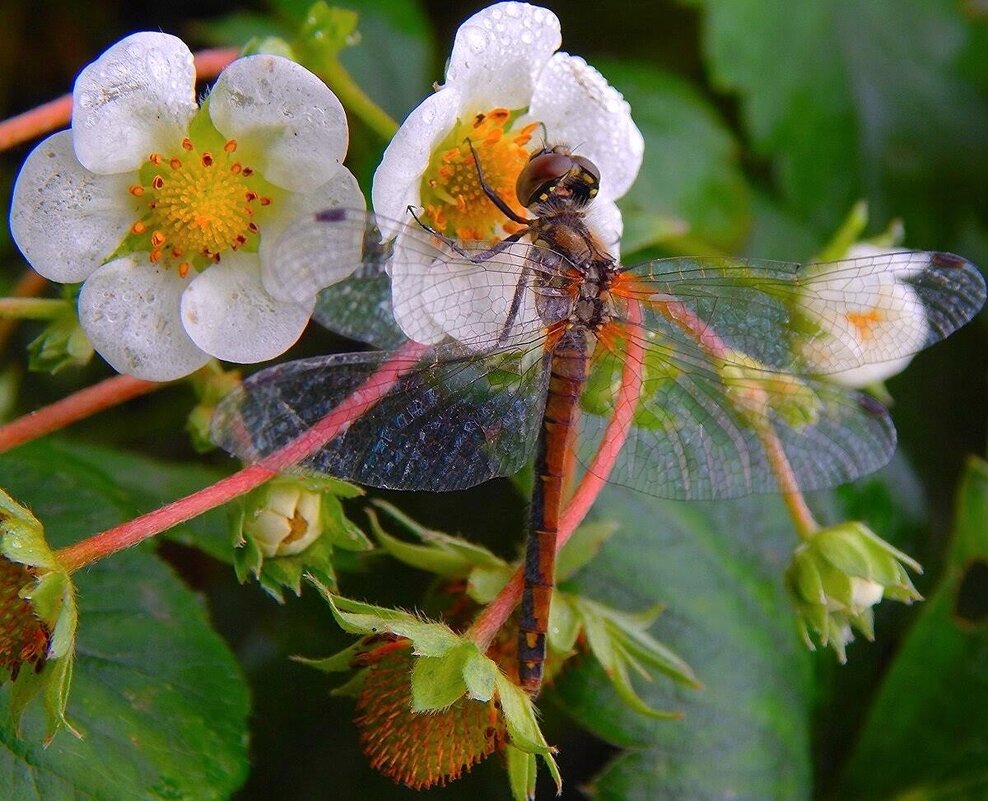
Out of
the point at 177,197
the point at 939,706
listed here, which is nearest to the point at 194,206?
the point at 177,197

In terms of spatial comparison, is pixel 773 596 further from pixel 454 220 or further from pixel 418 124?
pixel 418 124

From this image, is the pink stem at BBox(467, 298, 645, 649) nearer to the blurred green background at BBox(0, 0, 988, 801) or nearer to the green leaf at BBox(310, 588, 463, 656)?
the green leaf at BBox(310, 588, 463, 656)

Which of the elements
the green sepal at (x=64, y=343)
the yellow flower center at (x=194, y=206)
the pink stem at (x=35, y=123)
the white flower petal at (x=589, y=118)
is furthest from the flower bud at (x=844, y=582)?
the pink stem at (x=35, y=123)

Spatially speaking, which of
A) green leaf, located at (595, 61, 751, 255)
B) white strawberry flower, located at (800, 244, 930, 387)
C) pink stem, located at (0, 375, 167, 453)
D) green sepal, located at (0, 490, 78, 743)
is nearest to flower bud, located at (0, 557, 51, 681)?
green sepal, located at (0, 490, 78, 743)

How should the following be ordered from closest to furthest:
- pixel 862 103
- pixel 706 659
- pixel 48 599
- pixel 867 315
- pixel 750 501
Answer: pixel 48 599
pixel 867 315
pixel 706 659
pixel 750 501
pixel 862 103

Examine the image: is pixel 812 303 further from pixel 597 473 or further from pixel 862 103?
pixel 862 103

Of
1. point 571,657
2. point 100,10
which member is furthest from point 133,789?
point 100,10
